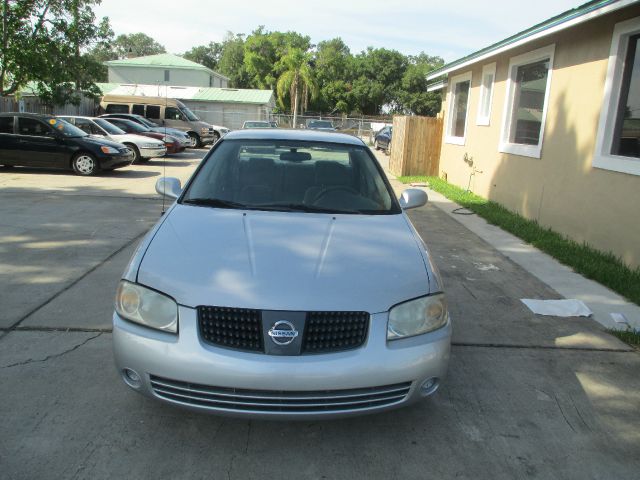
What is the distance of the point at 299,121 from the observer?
159 ft

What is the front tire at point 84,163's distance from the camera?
535 inches

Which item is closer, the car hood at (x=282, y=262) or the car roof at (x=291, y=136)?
the car hood at (x=282, y=262)

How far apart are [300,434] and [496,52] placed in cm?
1000

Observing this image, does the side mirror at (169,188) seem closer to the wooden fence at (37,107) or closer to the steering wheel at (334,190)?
the steering wheel at (334,190)

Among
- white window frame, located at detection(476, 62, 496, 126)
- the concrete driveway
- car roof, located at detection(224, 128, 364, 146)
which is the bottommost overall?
the concrete driveway

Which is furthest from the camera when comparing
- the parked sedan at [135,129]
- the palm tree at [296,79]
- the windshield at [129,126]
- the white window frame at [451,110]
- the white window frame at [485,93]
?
the palm tree at [296,79]

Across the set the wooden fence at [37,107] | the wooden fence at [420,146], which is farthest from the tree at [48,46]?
the wooden fence at [420,146]

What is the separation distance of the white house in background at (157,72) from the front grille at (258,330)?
5039 centimetres

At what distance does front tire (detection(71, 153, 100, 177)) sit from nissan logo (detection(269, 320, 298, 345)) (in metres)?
12.6

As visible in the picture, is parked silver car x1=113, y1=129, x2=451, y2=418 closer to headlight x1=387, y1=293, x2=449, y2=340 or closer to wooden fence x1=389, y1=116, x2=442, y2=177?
headlight x1=387, y1=293, x2=449, y2=340

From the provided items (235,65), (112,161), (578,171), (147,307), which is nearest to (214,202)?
(147,307)

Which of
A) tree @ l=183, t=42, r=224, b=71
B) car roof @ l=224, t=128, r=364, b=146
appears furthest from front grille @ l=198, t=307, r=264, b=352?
tree @ l=183, t=42, r=224, b=71

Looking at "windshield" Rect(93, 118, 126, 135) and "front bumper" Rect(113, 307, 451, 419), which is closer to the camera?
"front bumper" Rect(113, 307, 451, 419)

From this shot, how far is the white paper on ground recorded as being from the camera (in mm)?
5008
